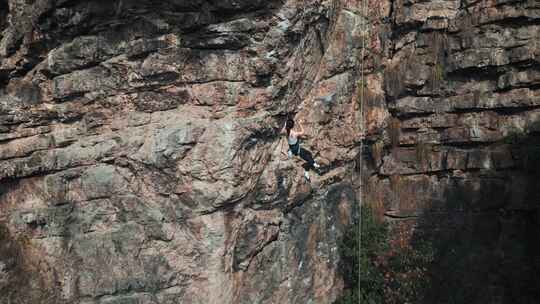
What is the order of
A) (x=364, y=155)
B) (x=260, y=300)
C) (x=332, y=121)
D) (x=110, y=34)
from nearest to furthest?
(x=110, y=34), (x=260, y=300), (x=332, y=121), (x=364, y=155)

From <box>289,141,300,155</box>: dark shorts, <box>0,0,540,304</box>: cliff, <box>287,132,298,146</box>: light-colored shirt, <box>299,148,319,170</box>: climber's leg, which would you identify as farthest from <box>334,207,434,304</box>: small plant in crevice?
<box>287,132,298,146</box>: light-colored shirt

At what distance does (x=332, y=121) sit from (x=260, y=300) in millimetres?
4436

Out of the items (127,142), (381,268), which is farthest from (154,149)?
(381,268)

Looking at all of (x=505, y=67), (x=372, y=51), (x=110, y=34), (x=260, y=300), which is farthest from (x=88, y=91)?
(x=505, y=67)

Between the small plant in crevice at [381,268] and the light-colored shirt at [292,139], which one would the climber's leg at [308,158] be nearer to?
the light-colored shirt at [292,139]

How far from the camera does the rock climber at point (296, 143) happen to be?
11.1 m

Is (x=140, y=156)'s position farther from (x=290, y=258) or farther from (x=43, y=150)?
(x=290, y=258)

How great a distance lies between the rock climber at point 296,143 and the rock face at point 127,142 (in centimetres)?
117

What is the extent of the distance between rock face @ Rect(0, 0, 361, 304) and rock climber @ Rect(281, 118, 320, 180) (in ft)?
3.84

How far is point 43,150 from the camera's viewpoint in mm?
9883

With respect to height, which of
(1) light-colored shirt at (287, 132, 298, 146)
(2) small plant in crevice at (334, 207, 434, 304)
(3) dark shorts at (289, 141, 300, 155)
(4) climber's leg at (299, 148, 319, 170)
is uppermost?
(1) light-colored shirt at (287, 132, 298, 146)

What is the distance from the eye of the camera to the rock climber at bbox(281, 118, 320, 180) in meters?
11.1

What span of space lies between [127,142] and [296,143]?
3497 millimetres

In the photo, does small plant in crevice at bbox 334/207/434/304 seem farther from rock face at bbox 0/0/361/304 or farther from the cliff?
rock face at bbox 0/0/361/304
